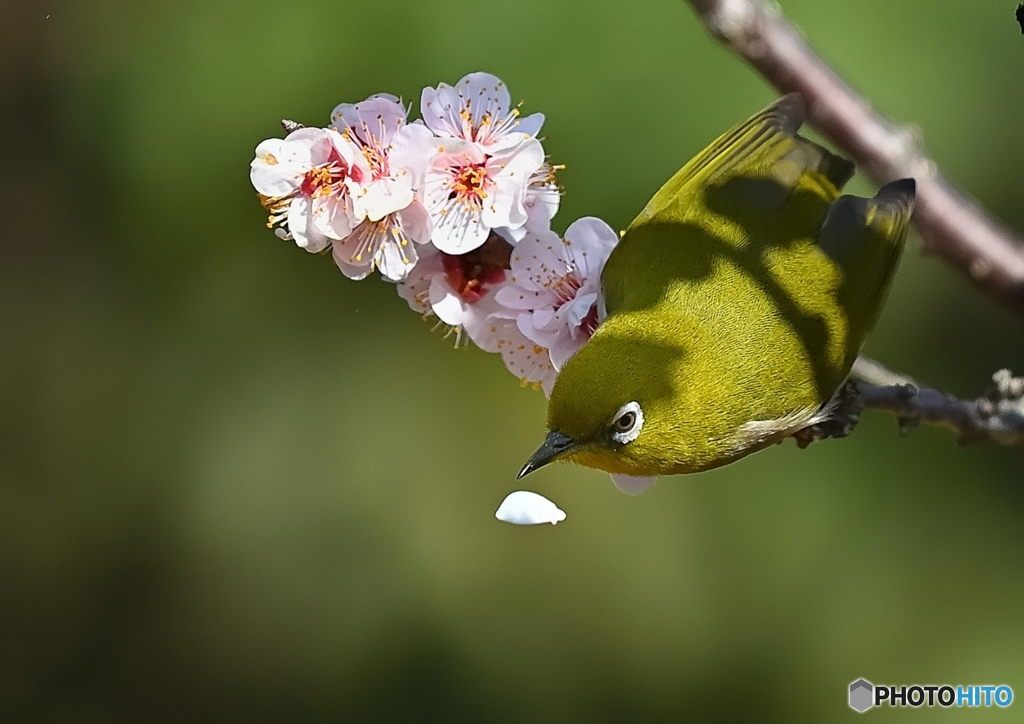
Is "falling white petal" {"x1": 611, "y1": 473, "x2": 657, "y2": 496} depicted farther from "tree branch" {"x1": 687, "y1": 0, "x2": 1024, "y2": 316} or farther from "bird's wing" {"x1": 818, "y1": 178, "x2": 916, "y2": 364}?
"tree branch" {"x1": 687, "y1": 0, "x2": 1024, "y2": 316}

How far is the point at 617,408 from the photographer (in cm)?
145

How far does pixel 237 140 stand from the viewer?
10.2 feet

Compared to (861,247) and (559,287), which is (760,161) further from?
(559,287)

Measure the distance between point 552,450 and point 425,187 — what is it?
35 cm

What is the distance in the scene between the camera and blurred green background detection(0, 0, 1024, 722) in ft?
9.39

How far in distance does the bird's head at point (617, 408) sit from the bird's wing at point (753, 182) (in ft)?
0.80

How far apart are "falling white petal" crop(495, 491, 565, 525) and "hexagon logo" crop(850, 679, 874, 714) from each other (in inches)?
70.7

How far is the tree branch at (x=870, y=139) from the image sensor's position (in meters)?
0.87

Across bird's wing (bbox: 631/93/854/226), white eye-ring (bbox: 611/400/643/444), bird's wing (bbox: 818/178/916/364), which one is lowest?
white eye-ring (bbox: 611/400/643/444)

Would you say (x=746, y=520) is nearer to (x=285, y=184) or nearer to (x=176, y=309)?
(x=176, y=309)

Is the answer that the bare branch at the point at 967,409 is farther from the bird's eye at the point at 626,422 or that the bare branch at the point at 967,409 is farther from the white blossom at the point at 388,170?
the white blossom at the point at 388,170

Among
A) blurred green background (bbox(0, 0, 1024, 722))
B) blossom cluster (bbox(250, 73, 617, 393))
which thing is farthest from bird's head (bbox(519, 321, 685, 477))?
blurred green background (bbox(0, 0, 1024, 722))

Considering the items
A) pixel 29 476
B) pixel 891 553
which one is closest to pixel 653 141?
pixel 891 553

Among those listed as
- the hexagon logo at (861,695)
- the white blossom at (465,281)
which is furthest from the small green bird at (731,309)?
the hexagon logo at (861,695)
